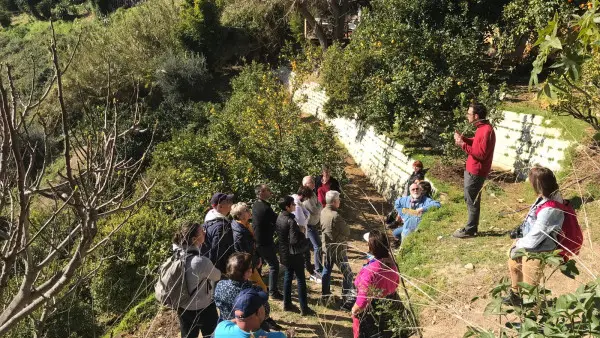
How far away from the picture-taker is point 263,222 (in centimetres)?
530

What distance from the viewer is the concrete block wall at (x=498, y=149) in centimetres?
760

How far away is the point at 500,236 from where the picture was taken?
6.03 metres

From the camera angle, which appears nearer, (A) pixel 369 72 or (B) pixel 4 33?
(A) pixel 369 72

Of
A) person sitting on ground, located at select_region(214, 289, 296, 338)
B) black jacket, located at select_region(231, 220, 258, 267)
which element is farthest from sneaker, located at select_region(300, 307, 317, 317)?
person sitting on ground, located at select_region(214, 289, 296, 338)

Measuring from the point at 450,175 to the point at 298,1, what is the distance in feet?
40.4

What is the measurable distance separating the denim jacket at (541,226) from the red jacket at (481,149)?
1.97 m

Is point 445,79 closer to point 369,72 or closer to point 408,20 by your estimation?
point 408,20

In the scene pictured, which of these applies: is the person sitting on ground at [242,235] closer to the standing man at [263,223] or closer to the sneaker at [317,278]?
the standing man at [263,223]

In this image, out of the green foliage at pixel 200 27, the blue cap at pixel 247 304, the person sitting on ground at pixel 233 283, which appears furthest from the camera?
the green foliage at pixel 200 27

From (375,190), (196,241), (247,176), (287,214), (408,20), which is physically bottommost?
(375,190)

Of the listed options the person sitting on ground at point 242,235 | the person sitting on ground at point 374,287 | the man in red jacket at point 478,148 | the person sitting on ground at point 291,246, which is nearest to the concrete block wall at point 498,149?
the man in red jacket at point 478,148

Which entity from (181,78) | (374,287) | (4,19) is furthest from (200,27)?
(4,19)

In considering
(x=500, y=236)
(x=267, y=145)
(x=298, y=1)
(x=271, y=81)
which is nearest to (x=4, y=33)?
(x=298, y=1)

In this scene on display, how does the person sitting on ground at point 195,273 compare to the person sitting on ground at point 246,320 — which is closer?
the person sitting on ground at point 246,320
